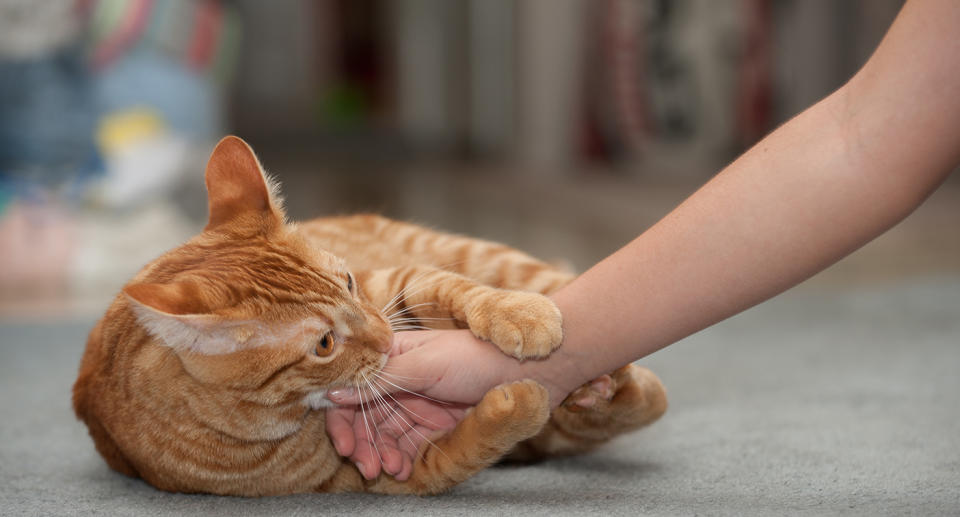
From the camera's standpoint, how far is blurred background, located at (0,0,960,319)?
2840mm

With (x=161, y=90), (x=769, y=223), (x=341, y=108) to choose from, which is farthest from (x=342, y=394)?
(x=341, y=108)

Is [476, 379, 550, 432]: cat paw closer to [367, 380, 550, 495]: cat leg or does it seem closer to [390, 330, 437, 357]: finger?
[367, 380, 550, 495]: cat leg

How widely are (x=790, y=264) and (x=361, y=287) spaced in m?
0.58

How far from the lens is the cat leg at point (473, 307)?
41.0 inches

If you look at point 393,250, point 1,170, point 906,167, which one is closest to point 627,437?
point 393,250

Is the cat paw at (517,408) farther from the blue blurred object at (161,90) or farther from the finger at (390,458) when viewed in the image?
the blue blurred object at (161,90)

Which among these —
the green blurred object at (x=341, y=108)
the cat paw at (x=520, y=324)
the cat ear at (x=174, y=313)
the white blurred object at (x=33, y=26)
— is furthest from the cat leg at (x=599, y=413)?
the green blurred object at (x=341, y=108)

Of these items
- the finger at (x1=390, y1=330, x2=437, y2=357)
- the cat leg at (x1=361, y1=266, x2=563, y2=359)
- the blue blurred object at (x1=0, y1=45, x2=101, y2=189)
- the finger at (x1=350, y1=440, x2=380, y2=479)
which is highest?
the blue blurred object at (x1=0, y1=45, x2=101, y2=189)

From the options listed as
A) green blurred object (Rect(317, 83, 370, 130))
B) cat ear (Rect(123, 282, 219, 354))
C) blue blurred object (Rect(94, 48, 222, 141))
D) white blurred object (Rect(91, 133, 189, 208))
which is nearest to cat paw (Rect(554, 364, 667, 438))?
cat ear (Rect(123, 282, 219, 354))

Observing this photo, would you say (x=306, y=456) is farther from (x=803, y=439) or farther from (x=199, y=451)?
(x=803, y=439)

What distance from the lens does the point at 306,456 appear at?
1.13 metres

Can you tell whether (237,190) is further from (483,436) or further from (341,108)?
(341,108)

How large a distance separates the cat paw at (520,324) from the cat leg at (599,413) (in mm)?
114

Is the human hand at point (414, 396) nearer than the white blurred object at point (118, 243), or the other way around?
the human hand at point (414, 396)
